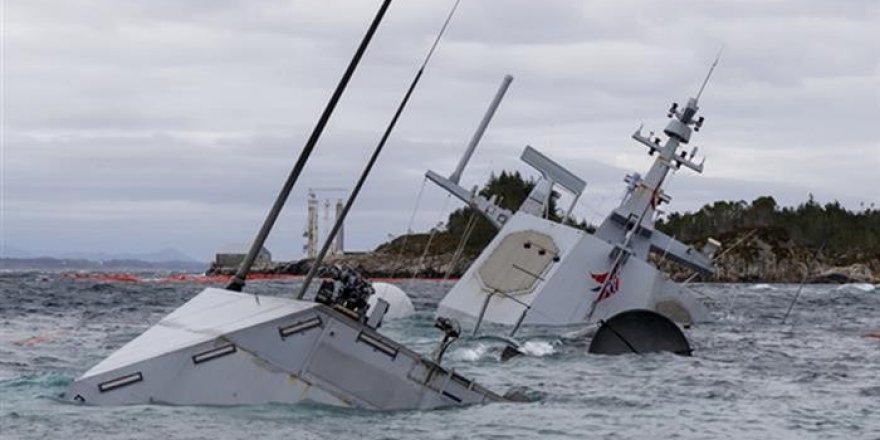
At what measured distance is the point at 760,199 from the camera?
176 m

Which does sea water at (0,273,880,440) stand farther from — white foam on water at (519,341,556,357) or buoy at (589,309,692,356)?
buoy at (589,309,692,356)

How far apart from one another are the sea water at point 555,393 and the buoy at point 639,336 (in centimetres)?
54

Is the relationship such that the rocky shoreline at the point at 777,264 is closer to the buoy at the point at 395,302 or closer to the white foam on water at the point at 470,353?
the buoy at the point at 395,302

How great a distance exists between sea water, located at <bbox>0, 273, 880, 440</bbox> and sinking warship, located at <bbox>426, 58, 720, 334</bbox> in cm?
155

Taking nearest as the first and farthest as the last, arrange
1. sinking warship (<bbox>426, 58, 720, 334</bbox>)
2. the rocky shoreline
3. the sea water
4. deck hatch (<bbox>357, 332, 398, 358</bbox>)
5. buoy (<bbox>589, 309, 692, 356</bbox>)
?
the sea water < deck hatch (<bbox>357, 332, 398, 358</bbox>) < buoy (<bbox>589, 309, 692, 356</bbox>) < sinking warship (<bbox>426, 58, 720, 334</bbox>) < the rocky shoreline

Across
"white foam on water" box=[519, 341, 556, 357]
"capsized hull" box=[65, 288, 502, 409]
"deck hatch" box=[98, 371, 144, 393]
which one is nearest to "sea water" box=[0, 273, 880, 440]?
"white foam on water" box=[519, 341, 556, 357]

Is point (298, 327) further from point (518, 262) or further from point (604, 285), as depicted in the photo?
point (518, 262)

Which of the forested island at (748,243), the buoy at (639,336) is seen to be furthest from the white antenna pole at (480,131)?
the forested island at (748,243)

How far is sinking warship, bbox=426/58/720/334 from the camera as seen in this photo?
161 feet

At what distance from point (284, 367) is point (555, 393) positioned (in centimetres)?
A: 674

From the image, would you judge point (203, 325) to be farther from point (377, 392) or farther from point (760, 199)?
point (760, 199)

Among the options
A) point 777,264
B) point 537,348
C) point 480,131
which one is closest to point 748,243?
point 777,264

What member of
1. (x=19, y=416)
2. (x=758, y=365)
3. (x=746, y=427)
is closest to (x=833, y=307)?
(x=758, y=365)

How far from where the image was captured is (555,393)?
93.4 feet
